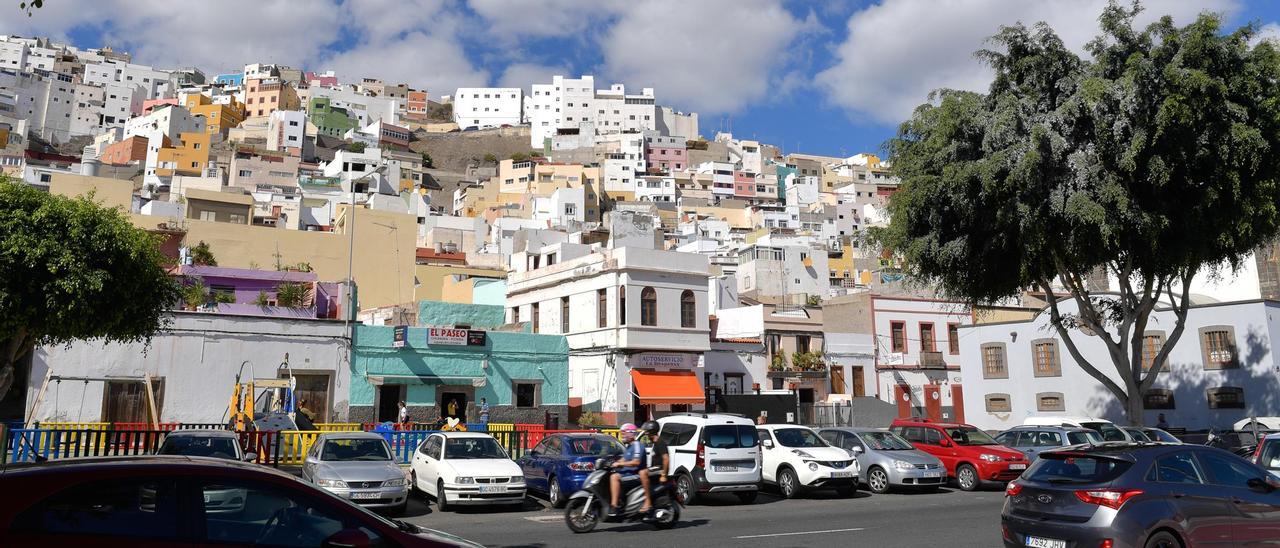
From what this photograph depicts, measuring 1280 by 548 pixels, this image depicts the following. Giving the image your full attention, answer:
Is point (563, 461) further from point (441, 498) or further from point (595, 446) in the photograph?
point (441, 498)

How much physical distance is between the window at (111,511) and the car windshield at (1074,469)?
834cm

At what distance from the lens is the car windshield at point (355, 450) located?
15.6 meters

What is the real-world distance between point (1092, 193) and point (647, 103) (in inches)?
5755

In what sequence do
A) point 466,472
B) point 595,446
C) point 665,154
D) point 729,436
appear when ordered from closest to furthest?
point 466,472, point 729,436, point 595,446, point 665,154

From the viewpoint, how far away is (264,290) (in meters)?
33.7

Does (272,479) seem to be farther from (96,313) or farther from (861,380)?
(861,380)

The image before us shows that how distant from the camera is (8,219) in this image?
1490 centimetres

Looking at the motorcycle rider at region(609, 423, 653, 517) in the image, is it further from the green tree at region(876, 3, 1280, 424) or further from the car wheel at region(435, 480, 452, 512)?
the green tree at region(876, 3, 1280, 424)

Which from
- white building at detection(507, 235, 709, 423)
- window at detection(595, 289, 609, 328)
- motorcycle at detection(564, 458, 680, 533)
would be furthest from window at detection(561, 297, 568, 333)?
motorcycle at detection(564, 458, 680, 533)

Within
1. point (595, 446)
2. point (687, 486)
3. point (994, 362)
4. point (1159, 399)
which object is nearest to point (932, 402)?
point (994, 362)

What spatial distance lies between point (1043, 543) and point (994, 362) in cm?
3001

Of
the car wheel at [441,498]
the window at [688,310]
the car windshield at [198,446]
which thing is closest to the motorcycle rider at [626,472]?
the car wheel at [441,498]

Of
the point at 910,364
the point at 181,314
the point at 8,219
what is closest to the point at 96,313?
the point at 8,219

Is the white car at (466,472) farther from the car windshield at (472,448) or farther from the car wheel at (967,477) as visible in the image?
the car wheel at (967,477)
